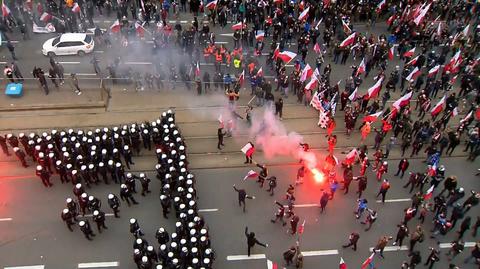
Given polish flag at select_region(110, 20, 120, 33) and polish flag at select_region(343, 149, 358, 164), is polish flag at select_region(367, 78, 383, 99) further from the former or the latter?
polish flag at select_region(110, 20, 120, 33)

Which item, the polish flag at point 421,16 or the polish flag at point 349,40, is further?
the polish flag at point 421,16

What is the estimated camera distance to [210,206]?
2314 cm

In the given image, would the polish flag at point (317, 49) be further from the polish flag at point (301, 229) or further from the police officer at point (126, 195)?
the police officer at point (126, 195)

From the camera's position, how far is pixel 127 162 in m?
24.4

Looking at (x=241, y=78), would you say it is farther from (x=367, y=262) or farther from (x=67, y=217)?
(x=367, y=262)

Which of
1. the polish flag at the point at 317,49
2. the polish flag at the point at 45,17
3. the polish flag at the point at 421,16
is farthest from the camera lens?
the polish flag at the point at 45,17

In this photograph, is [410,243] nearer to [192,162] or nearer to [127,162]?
[192,162]

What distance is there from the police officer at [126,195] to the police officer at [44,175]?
11.6 ft

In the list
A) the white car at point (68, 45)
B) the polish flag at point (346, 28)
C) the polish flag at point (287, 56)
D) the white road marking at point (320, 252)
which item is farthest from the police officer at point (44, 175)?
the polish flag at point (346, 28)

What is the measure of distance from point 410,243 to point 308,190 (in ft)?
16.4

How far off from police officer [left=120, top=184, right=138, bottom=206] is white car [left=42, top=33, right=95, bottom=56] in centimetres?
1212

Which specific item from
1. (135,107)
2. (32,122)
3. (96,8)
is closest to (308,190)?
(135,107)

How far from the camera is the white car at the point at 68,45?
30.9m

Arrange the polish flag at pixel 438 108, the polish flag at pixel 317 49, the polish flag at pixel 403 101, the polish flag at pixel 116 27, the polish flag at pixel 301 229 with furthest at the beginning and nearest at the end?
1. the polish flag at pixel 116 27
2. the polish flag at pixel 317 49
3. the polish flag at pixel 438 108
4. the polish flag at pixel 403 101
5. the polish flag at pixel 301 229
